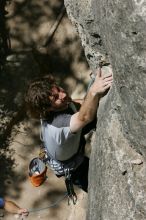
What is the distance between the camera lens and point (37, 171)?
5.27m

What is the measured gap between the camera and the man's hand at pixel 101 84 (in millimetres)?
3137

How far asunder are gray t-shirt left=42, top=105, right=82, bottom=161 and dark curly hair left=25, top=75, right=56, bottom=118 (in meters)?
0.11

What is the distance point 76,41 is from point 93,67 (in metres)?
2.75

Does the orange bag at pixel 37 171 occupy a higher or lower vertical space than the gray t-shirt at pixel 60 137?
lower

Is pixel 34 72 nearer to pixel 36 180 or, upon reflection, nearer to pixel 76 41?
pixel 76 41

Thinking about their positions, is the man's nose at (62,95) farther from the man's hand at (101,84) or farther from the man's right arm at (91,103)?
the man's hand at (101,84)

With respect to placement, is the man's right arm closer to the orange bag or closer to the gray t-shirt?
the gray t-shirt

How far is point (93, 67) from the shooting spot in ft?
12.0

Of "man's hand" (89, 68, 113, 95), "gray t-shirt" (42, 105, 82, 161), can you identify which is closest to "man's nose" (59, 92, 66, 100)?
"gray t-shirt" (42, 105, 82, 161)

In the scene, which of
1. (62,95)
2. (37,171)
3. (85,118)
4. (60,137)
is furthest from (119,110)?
(37,171)

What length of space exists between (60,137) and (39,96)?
1.16 feet

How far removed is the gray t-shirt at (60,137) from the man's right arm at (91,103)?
0.08 metres

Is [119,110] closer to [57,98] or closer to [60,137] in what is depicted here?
[57,98]

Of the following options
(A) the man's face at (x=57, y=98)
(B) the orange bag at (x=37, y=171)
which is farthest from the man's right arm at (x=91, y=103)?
(B) the orange bag at (x=37, y=171)
